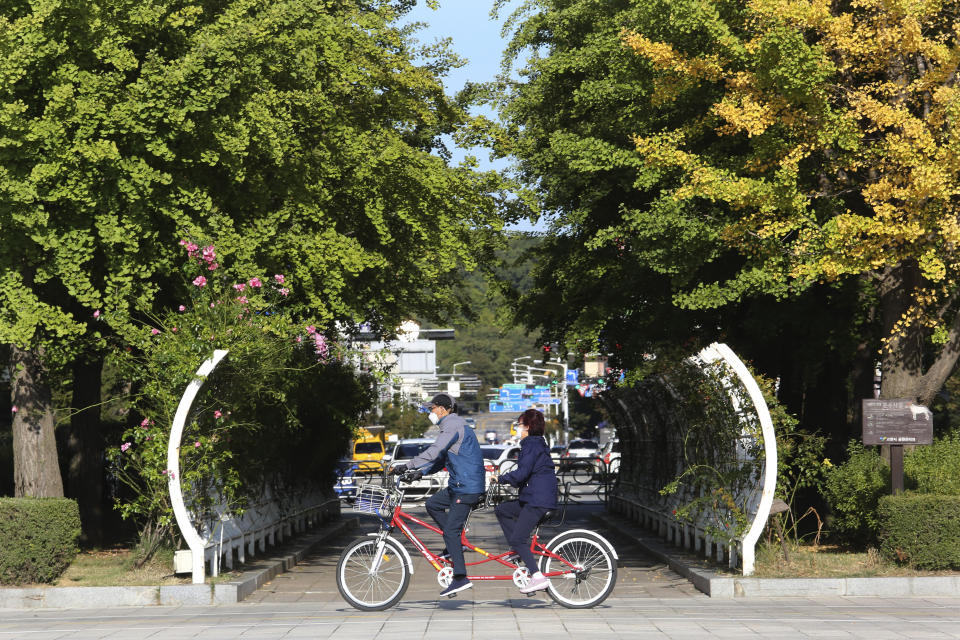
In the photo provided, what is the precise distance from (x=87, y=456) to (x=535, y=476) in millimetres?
11251

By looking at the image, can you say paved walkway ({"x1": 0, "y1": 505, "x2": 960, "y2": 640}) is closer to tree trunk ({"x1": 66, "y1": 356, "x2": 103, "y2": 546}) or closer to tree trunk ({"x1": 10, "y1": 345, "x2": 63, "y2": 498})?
tree trunk ({"x1": 10, "y1": 345, "x2": 63, "y2": 498})

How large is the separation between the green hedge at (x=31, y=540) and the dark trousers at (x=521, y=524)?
→ 5371 millimetres

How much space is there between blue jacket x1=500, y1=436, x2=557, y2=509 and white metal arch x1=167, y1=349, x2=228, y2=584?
14.0ft

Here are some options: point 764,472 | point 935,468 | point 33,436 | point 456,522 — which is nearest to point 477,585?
point 764,472

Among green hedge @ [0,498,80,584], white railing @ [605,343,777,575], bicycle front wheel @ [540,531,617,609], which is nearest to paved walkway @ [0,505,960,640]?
bicycle front wheel @ [540,531,617,609]

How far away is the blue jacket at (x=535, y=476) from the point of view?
1148cm

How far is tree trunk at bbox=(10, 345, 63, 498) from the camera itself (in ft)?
54.0

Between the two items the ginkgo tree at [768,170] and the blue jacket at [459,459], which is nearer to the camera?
the blue jacket at [459,459]

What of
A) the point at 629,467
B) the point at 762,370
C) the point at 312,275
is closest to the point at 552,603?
the point at 312,275

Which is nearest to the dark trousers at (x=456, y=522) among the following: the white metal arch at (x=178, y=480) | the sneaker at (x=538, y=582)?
the sneaker at (x=538, y=582)

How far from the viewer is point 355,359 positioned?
21156 millimetres

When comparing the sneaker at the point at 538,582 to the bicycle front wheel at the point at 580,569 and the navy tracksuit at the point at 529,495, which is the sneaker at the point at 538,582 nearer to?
the navy tracksuit at the point at 529,495

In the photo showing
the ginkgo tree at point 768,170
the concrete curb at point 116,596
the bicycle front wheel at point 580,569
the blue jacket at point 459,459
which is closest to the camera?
the blue jacket at point 459,459

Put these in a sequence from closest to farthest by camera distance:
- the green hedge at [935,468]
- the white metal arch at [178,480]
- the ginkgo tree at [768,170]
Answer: the white metal arch at [178,480] < the green hedge at [935,468] < the ginkgo tree at [768,170]
